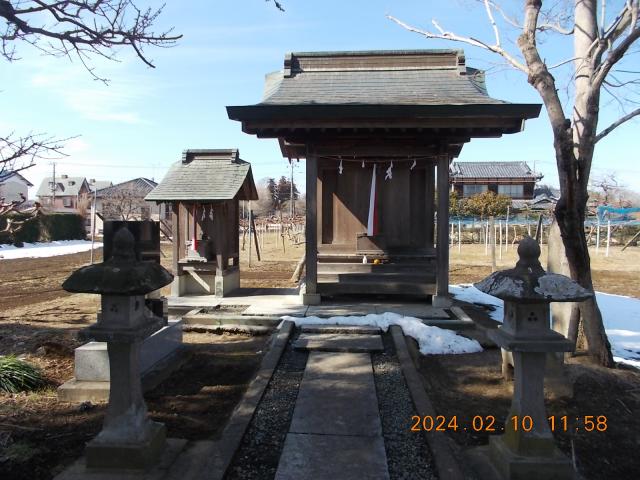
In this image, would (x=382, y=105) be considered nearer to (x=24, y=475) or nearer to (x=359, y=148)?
(x=359, y=148)

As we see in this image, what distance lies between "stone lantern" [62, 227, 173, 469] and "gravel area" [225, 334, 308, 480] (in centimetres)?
69

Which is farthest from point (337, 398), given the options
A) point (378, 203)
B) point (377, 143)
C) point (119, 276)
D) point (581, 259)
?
point (378, 203)

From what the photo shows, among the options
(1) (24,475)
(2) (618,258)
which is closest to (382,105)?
(1) (24,475)

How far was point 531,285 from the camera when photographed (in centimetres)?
323

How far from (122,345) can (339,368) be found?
2.99 m

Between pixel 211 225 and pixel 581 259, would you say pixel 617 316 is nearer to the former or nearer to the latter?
pixel 581 259

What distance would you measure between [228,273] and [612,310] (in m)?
9.02

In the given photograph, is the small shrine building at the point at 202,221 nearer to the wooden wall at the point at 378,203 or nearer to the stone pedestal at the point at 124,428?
the wooden wall at the point at 378,203

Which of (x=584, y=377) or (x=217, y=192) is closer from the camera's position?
(x=584, y=377)

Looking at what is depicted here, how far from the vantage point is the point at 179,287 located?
10117mm

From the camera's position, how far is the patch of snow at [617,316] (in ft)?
24.1

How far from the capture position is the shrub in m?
4.96

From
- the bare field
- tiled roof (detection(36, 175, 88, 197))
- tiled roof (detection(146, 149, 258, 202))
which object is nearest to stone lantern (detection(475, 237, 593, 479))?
tiled roof (detection(146, 149, 258, 202))

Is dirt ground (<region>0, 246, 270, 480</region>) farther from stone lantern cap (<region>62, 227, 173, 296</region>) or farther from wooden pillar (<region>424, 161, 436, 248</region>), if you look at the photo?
wooden pillar (<region>424, 161, 436, 248</region>)
